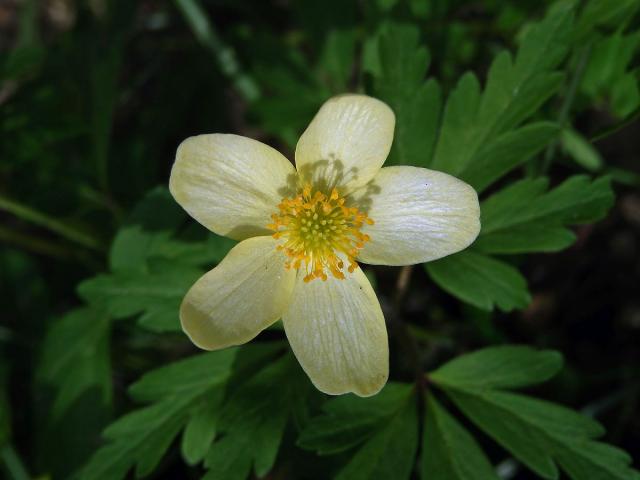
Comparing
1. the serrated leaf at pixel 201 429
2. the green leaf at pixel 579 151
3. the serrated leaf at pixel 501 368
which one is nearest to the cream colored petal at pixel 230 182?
the serrated leaf at pixel 201 429

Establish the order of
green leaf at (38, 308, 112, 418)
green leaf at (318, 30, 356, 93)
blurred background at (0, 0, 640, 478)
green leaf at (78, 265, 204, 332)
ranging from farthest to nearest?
green leaf at (318, 30, 356, 93) → blurred background at (0, 0, 640, 478) → green leaf at (38, 308, 112, 418) → green leaf at (78, 265, 204, 332)

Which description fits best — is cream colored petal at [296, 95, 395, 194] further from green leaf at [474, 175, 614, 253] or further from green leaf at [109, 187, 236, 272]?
green leaf at [109, 187, 236, 272]

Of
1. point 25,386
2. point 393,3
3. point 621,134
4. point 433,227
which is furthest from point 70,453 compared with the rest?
point 621,134

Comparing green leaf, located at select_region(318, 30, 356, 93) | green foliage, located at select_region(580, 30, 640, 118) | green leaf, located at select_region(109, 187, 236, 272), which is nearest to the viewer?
green foliage, located at select_region(580, 30, 640, 118)

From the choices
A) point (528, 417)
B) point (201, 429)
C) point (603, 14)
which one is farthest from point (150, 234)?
point (603, 14)

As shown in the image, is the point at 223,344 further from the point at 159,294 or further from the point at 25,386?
the point at 25,386

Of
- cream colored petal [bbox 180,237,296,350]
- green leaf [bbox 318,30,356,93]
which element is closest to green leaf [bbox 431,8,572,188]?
cream colored petal [bbox 180,237,296,350]
